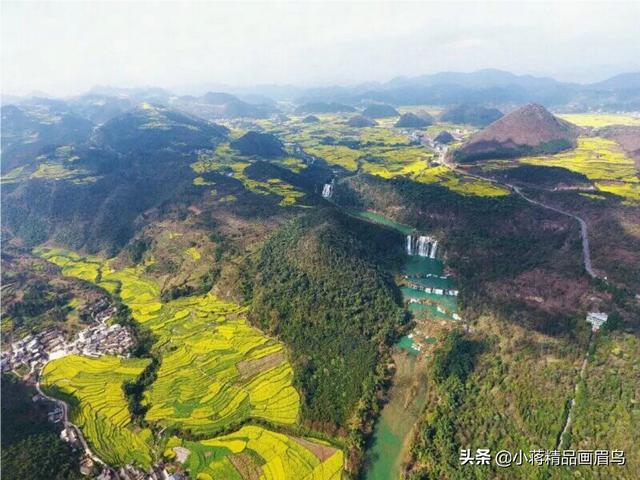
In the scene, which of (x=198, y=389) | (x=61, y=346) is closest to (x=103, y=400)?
(x=198, y=389)

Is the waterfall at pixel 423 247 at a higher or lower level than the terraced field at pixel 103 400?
higher

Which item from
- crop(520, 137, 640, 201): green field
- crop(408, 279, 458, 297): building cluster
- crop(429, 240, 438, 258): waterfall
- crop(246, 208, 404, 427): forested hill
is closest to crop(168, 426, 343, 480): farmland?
crop(246, 208, 404, 427): forested hill

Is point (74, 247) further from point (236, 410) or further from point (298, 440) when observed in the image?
point (298, 440)

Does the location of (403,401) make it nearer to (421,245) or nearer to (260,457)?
(260,457)

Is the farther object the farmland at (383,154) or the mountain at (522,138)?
the mountain at (522,138)

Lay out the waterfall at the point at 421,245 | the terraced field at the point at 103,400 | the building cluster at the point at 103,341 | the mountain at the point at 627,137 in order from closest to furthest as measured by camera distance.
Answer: the terraced field at the point at 103,400 → the building cluster at the point at 103,341 → the waterfall at the point at 421,245 → the mountain at the point at 627,137

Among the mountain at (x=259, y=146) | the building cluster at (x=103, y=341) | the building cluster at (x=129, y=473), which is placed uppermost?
the mountain at (x=259, y=146)

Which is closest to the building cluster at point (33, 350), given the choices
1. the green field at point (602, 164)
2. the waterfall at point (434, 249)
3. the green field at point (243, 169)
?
the green field at point (243, 169)

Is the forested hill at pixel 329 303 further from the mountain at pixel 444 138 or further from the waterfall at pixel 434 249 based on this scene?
the mountain at pixel 444 138
